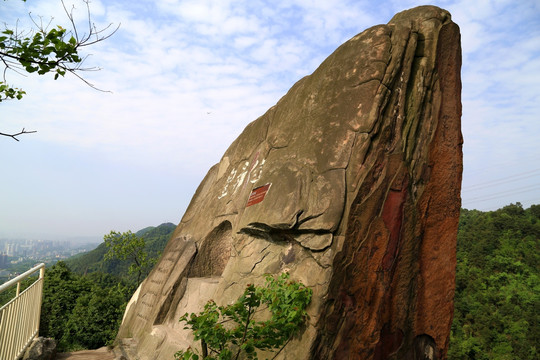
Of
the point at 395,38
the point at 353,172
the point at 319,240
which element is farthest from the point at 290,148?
the point at 395,38

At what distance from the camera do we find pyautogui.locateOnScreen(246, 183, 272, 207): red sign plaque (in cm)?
502

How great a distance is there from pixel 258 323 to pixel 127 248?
45.3 feet

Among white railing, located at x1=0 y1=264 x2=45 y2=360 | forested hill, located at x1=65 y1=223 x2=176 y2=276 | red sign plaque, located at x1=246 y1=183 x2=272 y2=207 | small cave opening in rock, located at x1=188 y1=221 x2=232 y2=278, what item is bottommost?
forested hill, located at x1=65 y1=223 x2=176 y2=276

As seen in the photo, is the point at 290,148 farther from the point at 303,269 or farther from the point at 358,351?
the point at 358,351

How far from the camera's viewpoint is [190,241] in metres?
7.30

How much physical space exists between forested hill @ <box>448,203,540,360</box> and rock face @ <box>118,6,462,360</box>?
24041mm

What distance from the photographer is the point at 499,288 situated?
31844 millimetres

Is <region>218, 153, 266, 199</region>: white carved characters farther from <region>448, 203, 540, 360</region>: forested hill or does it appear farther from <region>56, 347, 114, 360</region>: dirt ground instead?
<region>448, 203, 540, 360</region>: forested hill

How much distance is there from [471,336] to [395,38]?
29.1 meters

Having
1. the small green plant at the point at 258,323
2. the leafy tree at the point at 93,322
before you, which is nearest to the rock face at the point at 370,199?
the small green plant at the point at 258,323

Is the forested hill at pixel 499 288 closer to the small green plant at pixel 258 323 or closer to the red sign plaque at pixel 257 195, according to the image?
the red sign plaque at pixel 257 195

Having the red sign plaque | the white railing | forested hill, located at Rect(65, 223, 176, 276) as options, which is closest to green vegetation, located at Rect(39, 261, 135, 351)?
the white railing

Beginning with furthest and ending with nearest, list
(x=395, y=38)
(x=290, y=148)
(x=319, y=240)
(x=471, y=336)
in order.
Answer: (x=471, y=336) → (x=290, y=148) → (x=395, y=38) → (x=319, y=240)

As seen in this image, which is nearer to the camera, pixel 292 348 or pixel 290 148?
pixel 292 348
